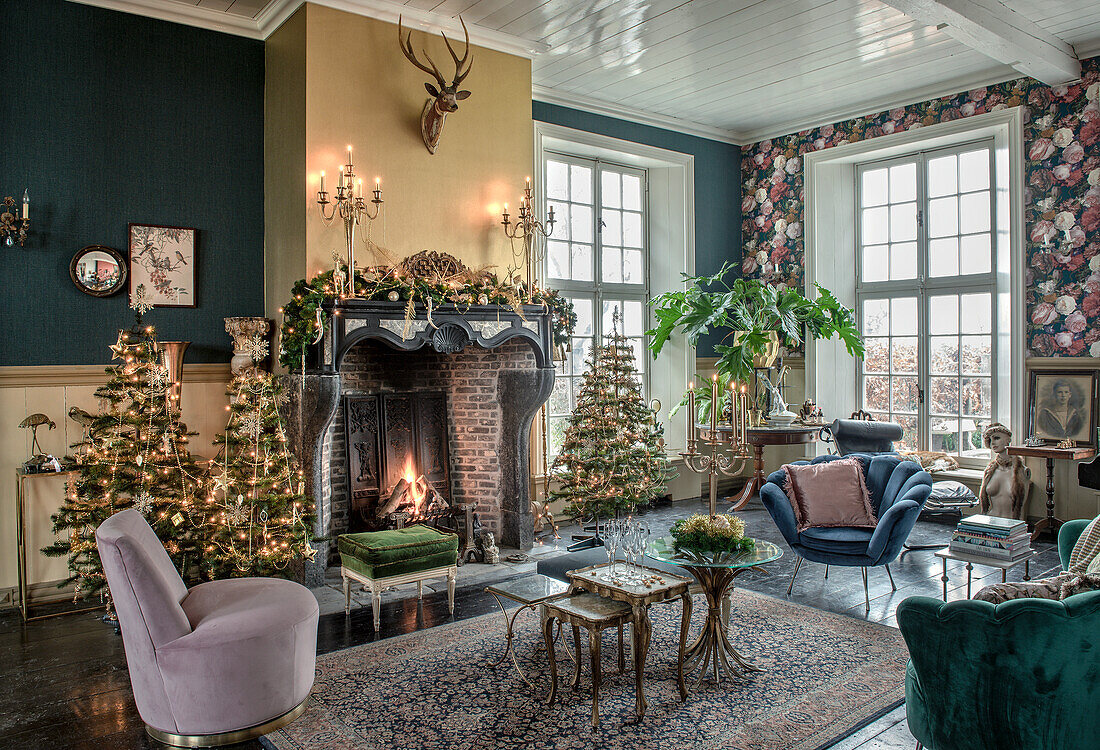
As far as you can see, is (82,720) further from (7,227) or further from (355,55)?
(355,55)

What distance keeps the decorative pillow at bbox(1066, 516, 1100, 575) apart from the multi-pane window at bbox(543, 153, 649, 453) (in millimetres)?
4573

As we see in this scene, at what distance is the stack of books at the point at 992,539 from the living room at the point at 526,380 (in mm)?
22

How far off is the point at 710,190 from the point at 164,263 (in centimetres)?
556

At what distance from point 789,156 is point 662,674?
6341 mm

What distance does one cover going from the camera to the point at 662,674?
3879 mm

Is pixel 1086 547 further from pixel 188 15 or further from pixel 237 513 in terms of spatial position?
pixel 188 15

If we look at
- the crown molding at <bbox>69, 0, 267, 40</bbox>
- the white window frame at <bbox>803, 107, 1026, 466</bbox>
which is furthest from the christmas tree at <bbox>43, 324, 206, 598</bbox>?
the white window frame at <bbox>803, 107, 1026, 466</bbox>

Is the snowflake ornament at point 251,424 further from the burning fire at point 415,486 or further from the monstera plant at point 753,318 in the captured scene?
the monstera plant at point 753,318

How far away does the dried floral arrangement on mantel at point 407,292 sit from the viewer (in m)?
5.15

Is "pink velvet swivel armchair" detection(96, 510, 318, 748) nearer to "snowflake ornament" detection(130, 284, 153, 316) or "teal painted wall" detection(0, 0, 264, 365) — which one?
"snowflake ornament" detection(130, 284, 153, 316)

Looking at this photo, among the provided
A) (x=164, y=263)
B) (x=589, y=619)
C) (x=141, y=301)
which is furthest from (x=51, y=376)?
(x=589, y=619)

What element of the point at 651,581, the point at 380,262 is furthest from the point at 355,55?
the point at 651,581

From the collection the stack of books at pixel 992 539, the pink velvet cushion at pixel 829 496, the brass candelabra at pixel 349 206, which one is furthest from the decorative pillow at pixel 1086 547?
the brass candelabra at pixel 349 206

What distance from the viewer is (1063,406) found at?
6438 millimetres
